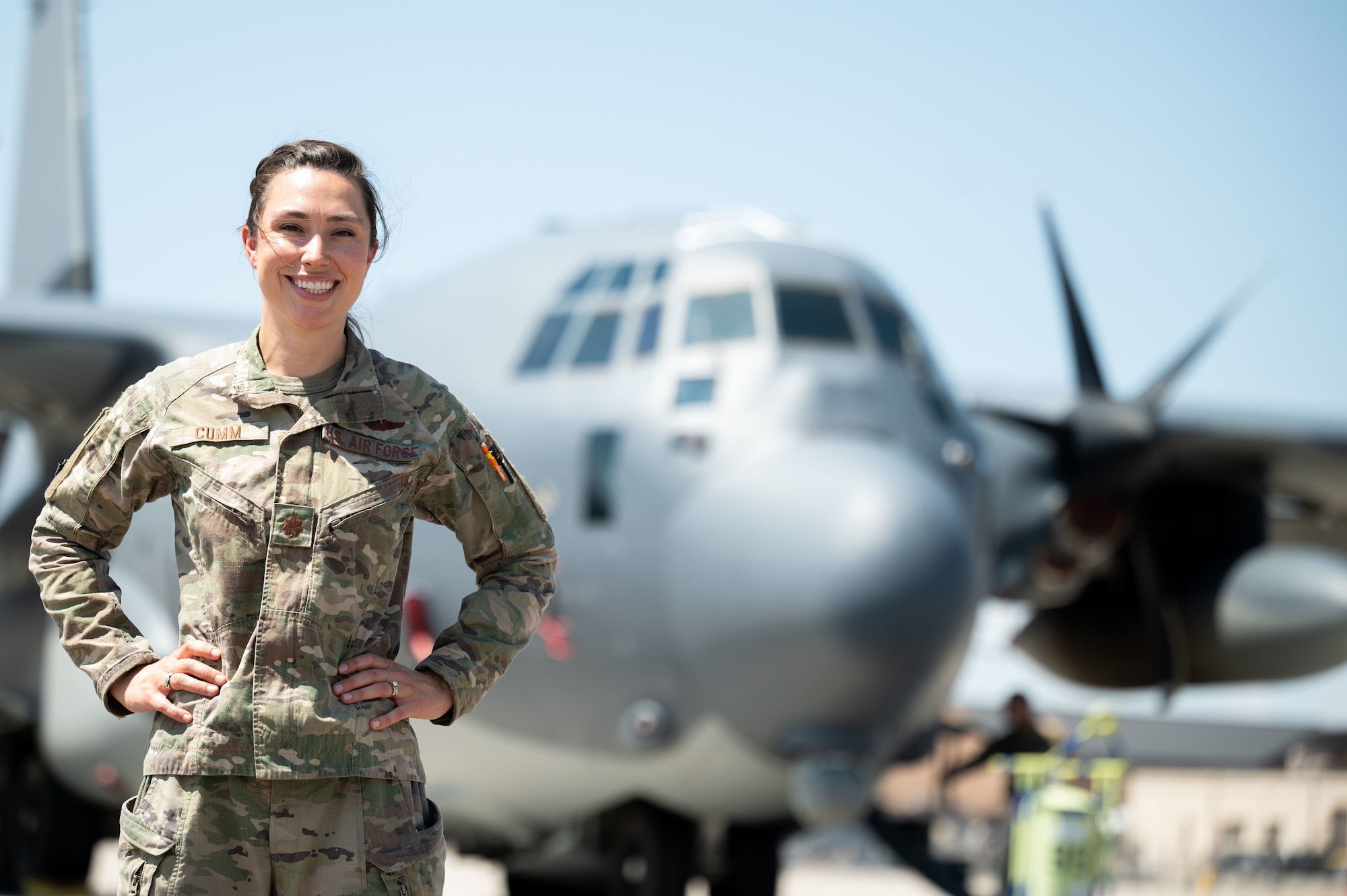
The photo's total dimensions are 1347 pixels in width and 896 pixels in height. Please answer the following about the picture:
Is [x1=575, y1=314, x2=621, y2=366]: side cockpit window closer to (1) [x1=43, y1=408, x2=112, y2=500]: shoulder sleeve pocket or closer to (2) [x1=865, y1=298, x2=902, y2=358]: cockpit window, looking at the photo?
(2) [x1=865, y1=298, x2=902, y2=358]: cockpit window

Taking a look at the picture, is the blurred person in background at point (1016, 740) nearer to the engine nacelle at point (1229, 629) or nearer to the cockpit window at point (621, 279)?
the engine nacelle at point (1229, 629)

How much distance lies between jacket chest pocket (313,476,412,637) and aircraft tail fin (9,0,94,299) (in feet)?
31.7

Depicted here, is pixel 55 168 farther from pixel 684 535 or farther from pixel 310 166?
pixel 310 166

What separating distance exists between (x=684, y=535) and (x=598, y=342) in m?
1.14

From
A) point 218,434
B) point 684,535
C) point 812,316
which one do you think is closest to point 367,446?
point 218,434

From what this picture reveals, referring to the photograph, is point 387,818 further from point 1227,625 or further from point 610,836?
point 1227,625

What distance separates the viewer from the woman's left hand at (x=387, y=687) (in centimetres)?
185

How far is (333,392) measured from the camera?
1.97 meters

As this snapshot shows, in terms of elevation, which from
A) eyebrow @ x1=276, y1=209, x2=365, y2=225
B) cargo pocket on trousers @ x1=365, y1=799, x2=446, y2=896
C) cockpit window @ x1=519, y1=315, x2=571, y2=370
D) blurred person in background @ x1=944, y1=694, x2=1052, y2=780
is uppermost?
cockpit window @ x1=519, y1=315, x2=571, y2=370

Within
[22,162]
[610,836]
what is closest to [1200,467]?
[610,836]

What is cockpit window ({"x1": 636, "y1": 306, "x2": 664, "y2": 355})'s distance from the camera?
6223 millimetres

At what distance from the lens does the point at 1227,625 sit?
10.0 metres

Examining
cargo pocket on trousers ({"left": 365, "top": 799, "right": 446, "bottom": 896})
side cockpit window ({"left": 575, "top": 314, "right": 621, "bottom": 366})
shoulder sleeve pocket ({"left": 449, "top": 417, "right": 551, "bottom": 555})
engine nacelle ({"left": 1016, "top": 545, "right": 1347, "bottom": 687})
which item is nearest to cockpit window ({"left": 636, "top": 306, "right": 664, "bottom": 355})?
side cockpit window ({"left": 575, "top": 314, "right": 621, "bottom": 366})

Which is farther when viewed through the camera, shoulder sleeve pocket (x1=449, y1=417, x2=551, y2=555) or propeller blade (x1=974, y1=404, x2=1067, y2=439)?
propeller blade (x1=974, y1=404, x2=1067, y2=439)
